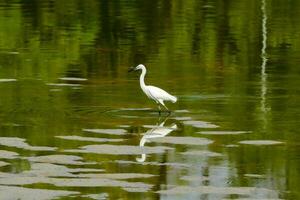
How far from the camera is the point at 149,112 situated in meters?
20.9

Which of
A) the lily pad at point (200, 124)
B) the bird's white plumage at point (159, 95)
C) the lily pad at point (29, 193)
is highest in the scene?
the bird's white plumage at point (159, 95)

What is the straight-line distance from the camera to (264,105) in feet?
70.9

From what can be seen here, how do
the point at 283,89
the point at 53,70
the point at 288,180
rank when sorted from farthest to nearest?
the point at 53,70, the point at 283,89, the point at 288,180

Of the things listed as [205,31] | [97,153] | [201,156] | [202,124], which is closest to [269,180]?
[201,156]

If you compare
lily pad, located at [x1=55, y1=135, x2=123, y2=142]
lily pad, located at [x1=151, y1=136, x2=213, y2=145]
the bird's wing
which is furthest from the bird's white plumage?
lily pad, located at [x1=55, y1=135, x2=123, y2=142]

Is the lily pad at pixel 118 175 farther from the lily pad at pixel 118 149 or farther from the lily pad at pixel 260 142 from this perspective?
the lily pad at pixel 260 142

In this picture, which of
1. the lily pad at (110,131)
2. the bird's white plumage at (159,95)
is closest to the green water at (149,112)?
the lily pad at (110,131)

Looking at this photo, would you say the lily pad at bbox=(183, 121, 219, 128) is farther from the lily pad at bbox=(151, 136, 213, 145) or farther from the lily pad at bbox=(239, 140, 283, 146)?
the lily pad at bbox=(239, 140, 283, 146)

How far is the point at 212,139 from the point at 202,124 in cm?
150

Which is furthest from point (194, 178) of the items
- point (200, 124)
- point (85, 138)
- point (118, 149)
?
point (200, 124)

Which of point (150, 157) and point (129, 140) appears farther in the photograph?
point (129, 140)

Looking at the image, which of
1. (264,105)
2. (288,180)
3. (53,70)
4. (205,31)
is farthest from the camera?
(205,31)

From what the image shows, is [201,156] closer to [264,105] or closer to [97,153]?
[97,153]

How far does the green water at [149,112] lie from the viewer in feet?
47.6
